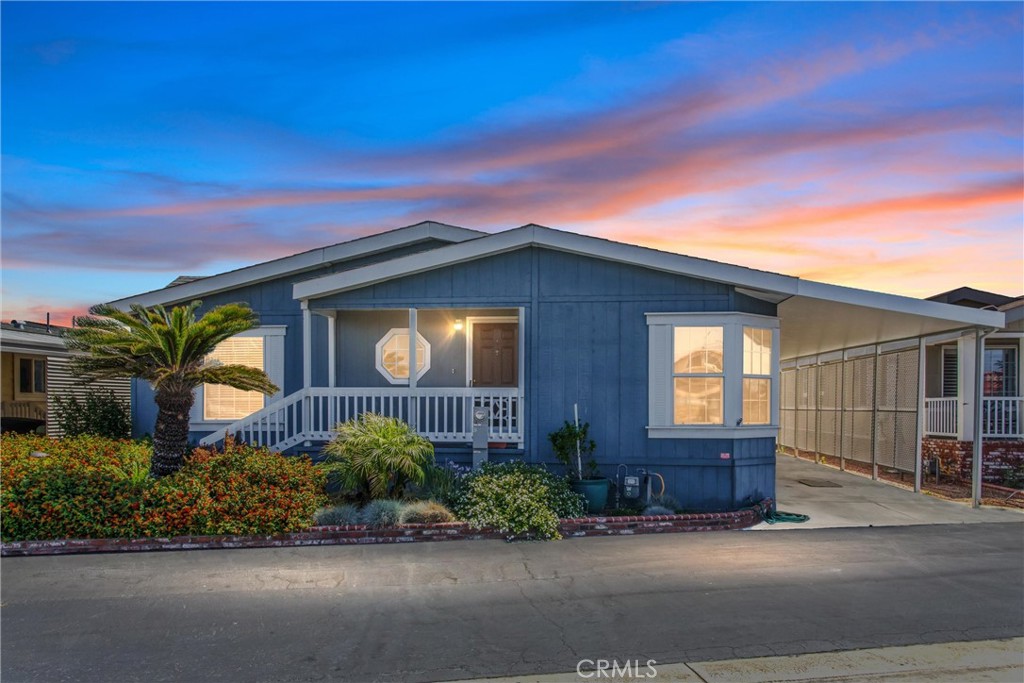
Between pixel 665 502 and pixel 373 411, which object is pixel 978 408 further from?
pixel 373 411

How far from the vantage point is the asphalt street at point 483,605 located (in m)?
6.01

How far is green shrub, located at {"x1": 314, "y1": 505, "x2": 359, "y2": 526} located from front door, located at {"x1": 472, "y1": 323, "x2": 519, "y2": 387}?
15.4 feet

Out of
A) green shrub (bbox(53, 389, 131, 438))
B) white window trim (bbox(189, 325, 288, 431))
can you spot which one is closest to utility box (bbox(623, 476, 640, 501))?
white window trim (bbox(189, 325, 288, 431))

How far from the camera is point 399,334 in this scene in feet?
47.1

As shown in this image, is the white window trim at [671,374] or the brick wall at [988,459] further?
the brick wall at [988,459]

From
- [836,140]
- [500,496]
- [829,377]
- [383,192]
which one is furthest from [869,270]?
[500,496]

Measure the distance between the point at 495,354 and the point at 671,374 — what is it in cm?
384

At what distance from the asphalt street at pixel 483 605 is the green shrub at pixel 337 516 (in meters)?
0.60

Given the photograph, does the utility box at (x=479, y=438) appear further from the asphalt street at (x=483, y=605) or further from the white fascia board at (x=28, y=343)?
the white fascia board at (x=28, y=343)

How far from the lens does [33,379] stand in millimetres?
23078

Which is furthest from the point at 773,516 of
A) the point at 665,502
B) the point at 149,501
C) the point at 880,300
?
the point at 149,501

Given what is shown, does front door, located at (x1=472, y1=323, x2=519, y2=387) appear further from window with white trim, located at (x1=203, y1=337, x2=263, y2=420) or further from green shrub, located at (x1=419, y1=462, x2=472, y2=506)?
window with white trim, located at (x1=203, y1=337, x2=263, y2=420)

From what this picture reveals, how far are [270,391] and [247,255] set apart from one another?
28.3 ft

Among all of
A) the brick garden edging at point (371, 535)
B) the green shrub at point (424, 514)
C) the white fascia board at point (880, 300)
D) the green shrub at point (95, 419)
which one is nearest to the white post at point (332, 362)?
the green shrub at point (424, 514)
